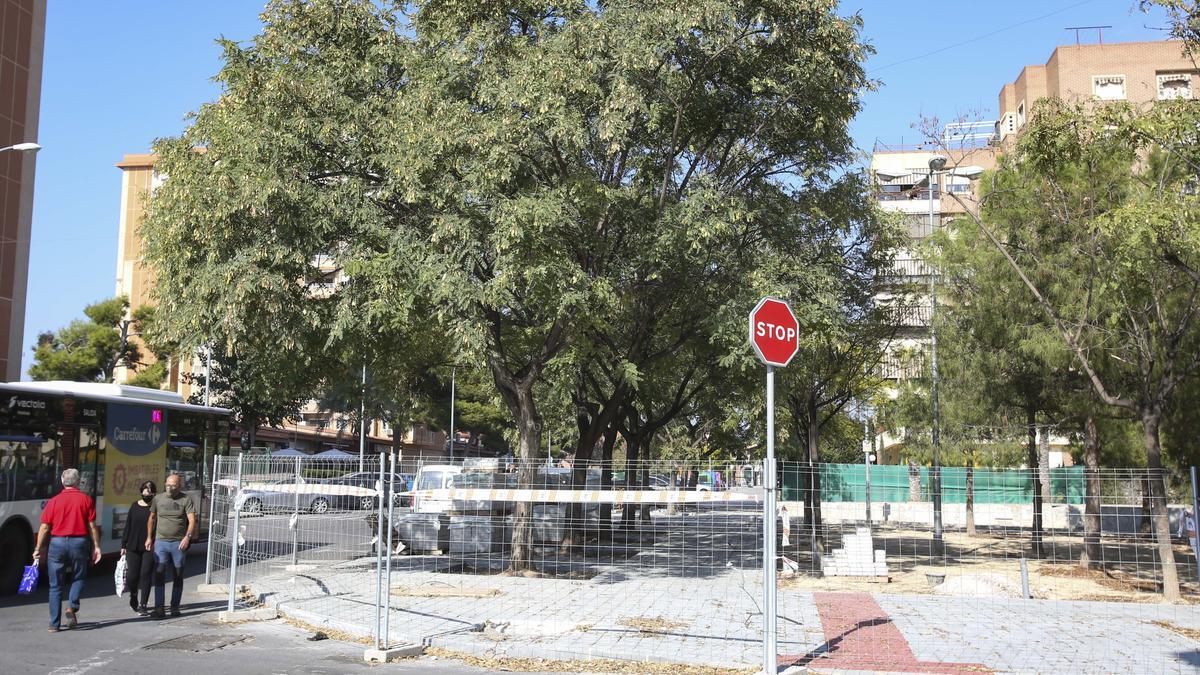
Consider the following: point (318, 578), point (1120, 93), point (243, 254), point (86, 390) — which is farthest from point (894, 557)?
point (1120, 93)

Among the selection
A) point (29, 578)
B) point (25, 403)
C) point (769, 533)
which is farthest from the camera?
point (25, 403)

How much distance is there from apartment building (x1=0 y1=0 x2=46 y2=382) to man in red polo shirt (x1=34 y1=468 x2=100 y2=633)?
23.6 m

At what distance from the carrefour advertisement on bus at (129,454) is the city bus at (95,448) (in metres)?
0.02

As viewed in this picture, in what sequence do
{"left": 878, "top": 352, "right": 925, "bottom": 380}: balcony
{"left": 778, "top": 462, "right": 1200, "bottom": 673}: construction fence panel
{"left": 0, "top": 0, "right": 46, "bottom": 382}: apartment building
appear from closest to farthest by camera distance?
{"left": 778, "top": 462, "right": 1200, "bottom": 673}: construction fence panel < {"left": 878, "top": 352, "right": 925, "bottom": 380}: balcony < {"left": 0, "top": 0, "right": 46, "bottom": 382}: apartment building

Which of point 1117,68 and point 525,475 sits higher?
point 1117,68

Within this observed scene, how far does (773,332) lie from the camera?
9.09 metres

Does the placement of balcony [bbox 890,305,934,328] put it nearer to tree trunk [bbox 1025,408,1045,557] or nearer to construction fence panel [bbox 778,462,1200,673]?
tree trunk [bbox 1025,408,1045,557]

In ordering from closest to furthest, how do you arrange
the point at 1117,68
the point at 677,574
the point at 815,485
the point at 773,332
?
the point at 773,332 → the point at 815,485 → the point at 677,574 → the point at 1117,68

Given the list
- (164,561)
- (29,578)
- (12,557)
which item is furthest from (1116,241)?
(12,557)

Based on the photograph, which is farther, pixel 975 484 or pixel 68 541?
pixel 975 484

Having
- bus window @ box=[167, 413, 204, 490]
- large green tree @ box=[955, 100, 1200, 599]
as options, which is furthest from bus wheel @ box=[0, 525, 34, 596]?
large green tree @ box=[955, 100, 1200, 599]

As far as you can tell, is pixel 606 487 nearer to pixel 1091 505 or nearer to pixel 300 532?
pixel 300 532

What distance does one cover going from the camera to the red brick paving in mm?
8922

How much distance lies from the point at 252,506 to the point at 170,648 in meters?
4.84
